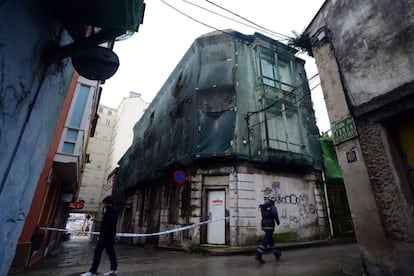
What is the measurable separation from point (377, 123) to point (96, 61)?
5.23 m

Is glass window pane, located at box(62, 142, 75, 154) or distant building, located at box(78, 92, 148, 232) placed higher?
distant building, located at box(78, 92, 148, 232)

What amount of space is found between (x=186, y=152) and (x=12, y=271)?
7716 millimetres

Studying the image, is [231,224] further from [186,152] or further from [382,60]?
[382,60]

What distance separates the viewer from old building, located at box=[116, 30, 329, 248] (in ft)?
31.8

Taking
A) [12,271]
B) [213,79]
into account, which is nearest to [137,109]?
[213,79]

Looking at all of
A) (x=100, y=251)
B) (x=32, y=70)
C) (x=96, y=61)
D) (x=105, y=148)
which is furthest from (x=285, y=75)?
(x=105, y=148)

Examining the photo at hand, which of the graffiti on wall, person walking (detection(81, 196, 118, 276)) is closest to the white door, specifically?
the graffiti on wall

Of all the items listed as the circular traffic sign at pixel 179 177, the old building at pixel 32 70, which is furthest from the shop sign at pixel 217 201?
the old building at pixel 32 70

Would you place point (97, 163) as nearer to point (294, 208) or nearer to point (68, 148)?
point (68, 148)

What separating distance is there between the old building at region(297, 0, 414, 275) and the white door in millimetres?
5978

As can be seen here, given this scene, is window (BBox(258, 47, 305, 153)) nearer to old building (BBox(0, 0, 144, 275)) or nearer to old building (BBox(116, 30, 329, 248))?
old building (BBox(116, 30, 329, 248))

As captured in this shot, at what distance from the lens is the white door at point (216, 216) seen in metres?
9.19

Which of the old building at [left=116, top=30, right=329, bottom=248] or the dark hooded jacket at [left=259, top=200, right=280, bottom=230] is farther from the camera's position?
the old building at [left=116, top=30, right=329, bottom=248]

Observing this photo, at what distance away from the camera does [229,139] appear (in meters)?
10.2
